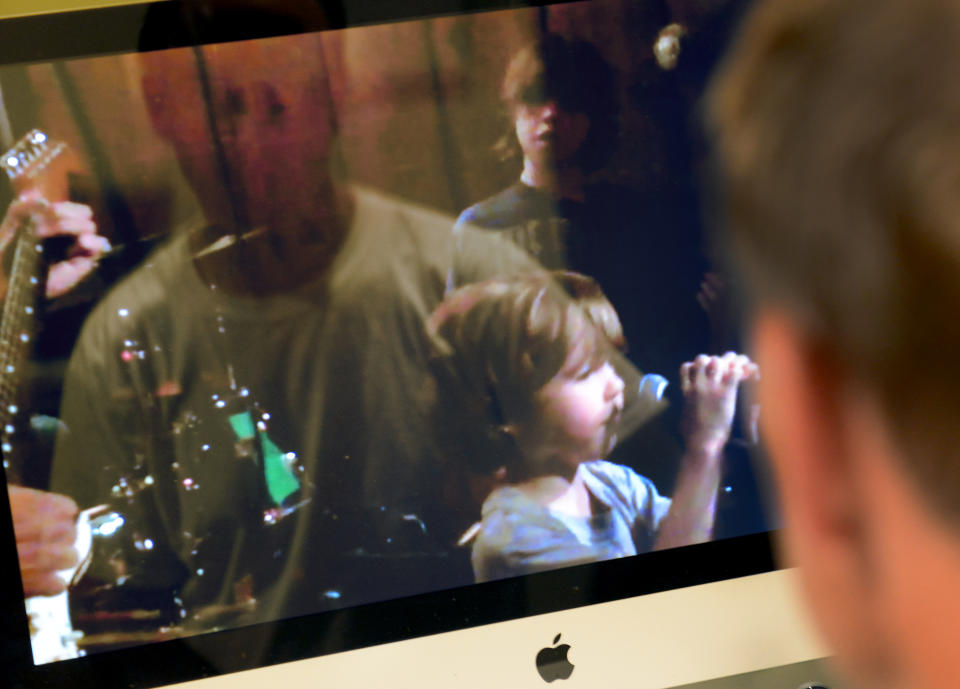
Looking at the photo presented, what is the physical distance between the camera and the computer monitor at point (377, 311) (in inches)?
Answer: 42.6

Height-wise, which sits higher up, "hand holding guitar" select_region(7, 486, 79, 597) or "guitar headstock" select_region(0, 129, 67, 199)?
"guitar headstock" select_region(0, 129, 67, 199)

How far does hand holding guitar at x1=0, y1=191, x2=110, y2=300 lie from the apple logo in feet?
2.51

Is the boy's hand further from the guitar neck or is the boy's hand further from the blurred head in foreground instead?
the blurred head in foreground

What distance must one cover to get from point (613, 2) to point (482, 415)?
576 millimetres

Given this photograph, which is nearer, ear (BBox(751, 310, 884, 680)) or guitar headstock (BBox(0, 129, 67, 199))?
ear (BBox(751, 310, 884, 680))

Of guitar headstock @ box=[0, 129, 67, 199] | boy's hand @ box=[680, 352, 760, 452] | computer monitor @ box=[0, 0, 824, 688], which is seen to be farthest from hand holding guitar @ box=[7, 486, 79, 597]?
boy's hand @ box=[680, 352, 760, 452]

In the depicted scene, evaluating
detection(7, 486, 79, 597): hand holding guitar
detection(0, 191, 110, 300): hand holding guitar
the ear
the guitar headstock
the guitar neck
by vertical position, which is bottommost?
the ear

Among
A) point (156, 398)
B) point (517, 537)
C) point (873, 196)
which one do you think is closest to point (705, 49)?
point (517, 537)

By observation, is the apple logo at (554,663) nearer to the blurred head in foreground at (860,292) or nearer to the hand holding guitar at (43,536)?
the hand holding guitar at (43,536)

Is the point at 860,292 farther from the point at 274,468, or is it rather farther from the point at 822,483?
the point at 274,468

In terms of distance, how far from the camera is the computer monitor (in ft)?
3.55

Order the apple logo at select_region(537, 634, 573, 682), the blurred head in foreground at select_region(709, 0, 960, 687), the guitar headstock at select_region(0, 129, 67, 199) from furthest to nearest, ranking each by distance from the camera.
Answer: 1. the apple logo at select_region(537, 634, 573, 682)
2. the guitar headstock at select_region(0, 129, 67, 199)
3. the blurred head in foreground at select_region(709, 0, 960, 687)

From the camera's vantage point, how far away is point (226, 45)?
111 cm

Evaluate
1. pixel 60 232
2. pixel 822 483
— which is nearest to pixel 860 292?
pixel 822 483
